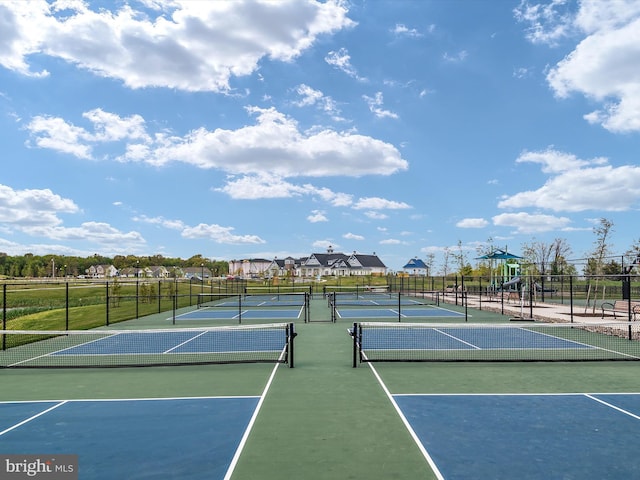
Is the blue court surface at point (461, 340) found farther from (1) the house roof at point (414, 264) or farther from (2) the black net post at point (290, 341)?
(1) the house roof at point (414, 264)

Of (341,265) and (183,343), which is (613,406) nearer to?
(183,343)

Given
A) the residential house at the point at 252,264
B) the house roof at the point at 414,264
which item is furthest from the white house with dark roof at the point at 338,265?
the residential house at the point at 252,264

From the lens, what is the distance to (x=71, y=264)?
14938cm

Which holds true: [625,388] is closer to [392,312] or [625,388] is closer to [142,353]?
[142,353]

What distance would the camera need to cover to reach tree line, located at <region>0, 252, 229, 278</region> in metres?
130

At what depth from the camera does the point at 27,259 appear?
460 ft

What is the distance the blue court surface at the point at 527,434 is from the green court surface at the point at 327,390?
1.00ft

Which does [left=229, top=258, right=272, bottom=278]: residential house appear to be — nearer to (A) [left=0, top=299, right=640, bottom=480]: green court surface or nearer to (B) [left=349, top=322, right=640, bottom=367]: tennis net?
(B) [left=349, top=322, right=640, bottom=367]: tennis net

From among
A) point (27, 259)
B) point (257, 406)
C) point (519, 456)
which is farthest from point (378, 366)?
point (27, 259)

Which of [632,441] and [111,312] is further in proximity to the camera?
[111,312]

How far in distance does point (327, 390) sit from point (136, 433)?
12.4 ft

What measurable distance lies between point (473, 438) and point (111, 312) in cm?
2605

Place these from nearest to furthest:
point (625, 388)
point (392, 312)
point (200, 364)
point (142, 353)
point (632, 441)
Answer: point (632, 441)
point (625, 388)
point (200, 364)
point (142, 353)
point (392, 312)

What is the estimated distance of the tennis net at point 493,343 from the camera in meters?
12.9
